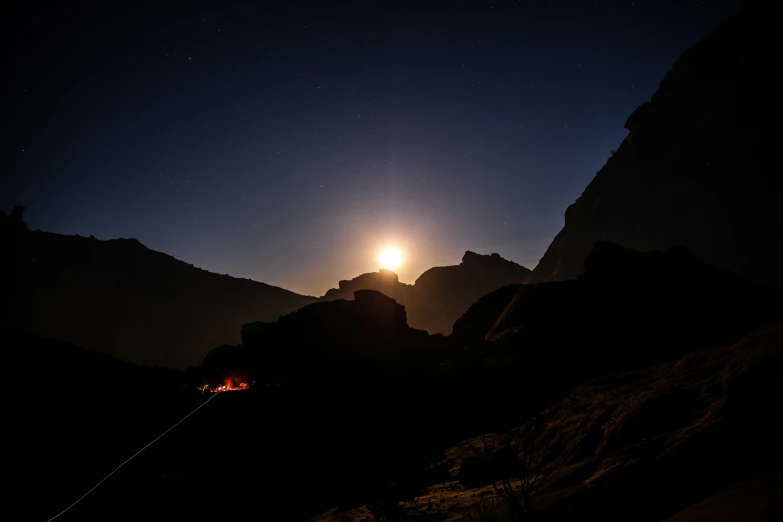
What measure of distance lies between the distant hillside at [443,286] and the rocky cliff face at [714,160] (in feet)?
243

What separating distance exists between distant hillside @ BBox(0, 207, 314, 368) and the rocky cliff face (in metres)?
131

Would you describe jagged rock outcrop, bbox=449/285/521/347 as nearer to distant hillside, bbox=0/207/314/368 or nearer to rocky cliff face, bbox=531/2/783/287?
rocky cliff face, bbox=531/2/783/287

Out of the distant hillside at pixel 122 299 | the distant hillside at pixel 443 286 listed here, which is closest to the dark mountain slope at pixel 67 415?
the distant hillside at pixel 122 299

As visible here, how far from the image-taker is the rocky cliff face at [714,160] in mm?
60094

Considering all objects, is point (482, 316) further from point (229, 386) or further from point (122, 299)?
point (122, 299)

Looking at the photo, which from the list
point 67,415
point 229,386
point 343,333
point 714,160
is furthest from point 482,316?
point 714,160

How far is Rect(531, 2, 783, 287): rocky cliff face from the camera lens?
6009 cm

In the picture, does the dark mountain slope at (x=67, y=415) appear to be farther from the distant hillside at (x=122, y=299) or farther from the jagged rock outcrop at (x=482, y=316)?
the distant hillside at (x=122, y=299)

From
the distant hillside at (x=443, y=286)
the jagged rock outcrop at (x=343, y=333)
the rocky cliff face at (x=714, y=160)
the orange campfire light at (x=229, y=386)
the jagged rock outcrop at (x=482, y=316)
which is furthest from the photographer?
the distant hillside at (x=443, y=286)

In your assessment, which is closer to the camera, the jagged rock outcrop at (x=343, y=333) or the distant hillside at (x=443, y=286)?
the jagged rock outcrop at (x=343, y=333)

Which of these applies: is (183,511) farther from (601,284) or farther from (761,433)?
(601,284)

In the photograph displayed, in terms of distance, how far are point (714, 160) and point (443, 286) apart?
111232 millimetres

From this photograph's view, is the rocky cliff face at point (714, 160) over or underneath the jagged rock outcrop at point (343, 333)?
over

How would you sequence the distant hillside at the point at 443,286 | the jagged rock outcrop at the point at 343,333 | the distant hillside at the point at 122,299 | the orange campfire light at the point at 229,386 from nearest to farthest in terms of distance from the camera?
the orange campfire light at the point at 229,386
the jagged rock outcrop at the point at 343,333
the distant hillside at the point at 122,299
the distant hillside at the point at 443,286
